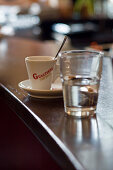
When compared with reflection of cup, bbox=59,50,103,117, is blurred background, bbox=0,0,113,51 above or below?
below

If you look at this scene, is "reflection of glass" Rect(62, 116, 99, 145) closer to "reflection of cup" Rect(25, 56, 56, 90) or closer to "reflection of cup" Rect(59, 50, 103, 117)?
"reflection of cup" Rect(59, 50, 103, 117)

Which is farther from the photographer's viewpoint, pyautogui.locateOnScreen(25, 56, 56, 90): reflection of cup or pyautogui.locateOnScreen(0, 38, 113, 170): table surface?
pyautogui.locateOnScreen(25, 56, 56, 90): reflection of cup

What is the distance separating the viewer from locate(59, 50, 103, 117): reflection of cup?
695 millimetres

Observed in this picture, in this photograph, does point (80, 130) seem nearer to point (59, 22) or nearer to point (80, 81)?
point (80, 81)

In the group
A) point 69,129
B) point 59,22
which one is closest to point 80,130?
point 69,129

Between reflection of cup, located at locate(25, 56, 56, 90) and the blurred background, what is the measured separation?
3.46m

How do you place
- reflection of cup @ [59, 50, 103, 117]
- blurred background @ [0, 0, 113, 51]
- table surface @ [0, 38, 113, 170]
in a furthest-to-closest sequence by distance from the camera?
blurred background @ [0, 0, 113, 51] < reflection of cup @ [59, 50, 103, 117] < table surface @ [0, 38, 113, 170]

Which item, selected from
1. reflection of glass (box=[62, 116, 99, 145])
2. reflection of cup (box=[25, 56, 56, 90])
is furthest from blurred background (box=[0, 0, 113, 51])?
reflection of glass (box=[62, 116, 99, 145])

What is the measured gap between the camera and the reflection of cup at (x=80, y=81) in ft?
2.28

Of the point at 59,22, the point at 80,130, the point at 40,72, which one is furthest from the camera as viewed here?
the point at 59,22

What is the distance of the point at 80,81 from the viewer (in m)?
0.71

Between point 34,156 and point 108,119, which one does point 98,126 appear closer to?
point 108,119

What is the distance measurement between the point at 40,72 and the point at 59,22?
628cm

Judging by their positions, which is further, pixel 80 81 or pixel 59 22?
pixel 59 22
